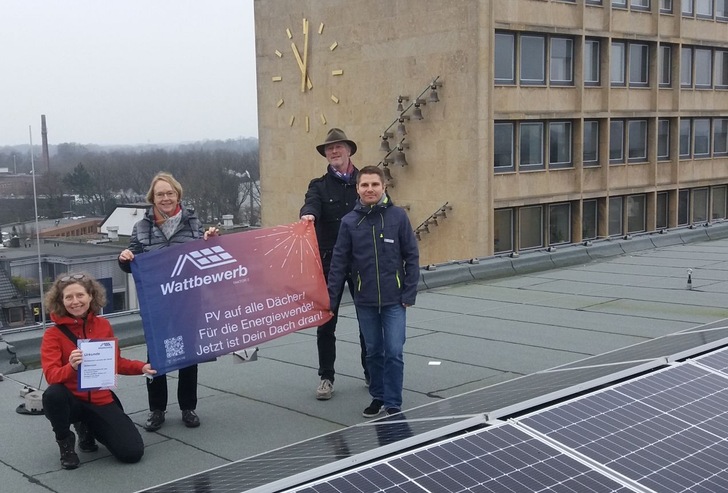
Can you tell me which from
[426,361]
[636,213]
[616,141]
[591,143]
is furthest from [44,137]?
[636,213]

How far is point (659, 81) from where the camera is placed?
44625 mm

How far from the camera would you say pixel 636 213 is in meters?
46.1

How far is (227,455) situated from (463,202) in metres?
31.2

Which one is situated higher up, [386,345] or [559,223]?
[386,345]

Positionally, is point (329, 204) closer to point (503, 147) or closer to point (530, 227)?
point (503, 147)

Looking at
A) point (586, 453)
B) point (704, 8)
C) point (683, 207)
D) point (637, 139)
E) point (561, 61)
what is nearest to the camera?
point (586, 453)

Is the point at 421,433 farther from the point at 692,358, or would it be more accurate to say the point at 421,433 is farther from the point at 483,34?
the point at 483,34

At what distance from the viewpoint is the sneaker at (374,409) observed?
7.49 meters

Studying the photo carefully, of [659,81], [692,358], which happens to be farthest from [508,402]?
[659,81]

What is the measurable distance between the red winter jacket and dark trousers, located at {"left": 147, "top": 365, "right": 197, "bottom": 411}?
597mm

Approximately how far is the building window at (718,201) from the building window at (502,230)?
1719 cm

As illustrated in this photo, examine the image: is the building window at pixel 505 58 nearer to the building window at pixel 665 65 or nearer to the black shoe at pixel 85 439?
the building window at pixel 665 65

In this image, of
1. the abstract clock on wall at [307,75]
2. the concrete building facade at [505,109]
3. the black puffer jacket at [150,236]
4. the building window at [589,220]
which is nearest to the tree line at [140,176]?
the black puffer jacket at [150,236]

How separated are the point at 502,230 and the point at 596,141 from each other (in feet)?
24.5
